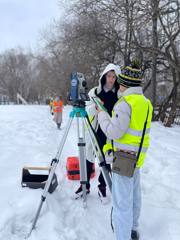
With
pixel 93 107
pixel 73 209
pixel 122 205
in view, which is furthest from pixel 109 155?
pixel 73 209

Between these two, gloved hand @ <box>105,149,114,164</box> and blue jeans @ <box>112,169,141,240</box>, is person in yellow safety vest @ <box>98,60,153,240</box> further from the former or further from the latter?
gloved hand @ <box>105,149,114,164</box>

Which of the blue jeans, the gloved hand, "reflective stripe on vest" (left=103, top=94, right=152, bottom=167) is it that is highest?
"reflective stripe on vest" (left=103, top=94, right=152, bottom=167)

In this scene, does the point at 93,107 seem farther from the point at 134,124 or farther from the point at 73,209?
the point at 73,209

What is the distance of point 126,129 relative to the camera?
1921 mm

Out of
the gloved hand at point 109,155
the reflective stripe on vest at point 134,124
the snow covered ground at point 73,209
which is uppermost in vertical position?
the reflective stripe on vest at point 134,124

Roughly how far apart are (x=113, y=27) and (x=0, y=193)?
10.5 m

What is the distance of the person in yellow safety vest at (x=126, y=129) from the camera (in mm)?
1900

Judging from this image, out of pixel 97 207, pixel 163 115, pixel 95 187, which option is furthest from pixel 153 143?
pixel 163 115

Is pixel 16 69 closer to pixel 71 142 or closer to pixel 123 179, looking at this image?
pixel 71 142

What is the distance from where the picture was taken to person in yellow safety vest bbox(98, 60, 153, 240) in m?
1.90

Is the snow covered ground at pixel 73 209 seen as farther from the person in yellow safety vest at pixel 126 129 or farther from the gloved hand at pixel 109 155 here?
the gloved hand at pixel 109 155

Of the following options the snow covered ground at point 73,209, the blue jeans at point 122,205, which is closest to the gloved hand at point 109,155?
the blue jeans at point 122,205

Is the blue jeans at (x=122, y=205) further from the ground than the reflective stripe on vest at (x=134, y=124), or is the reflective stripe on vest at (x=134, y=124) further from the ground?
the reflective stripe on vest at (x=134, y=124)

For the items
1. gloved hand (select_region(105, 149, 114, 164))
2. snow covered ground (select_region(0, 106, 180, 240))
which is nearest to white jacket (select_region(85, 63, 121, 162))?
gloved hand (select_region(105, 149, 114, 164))
